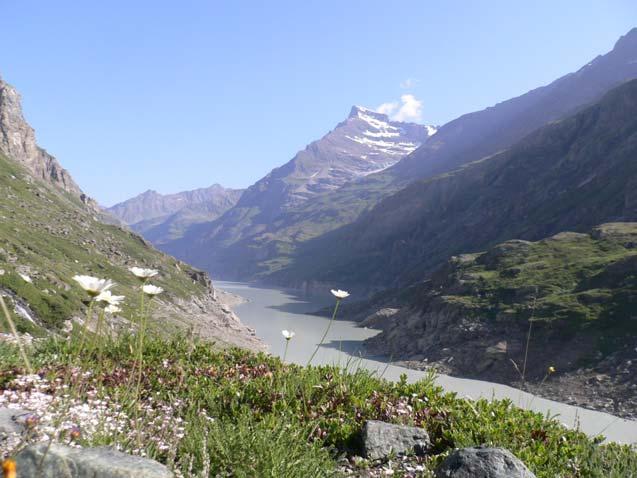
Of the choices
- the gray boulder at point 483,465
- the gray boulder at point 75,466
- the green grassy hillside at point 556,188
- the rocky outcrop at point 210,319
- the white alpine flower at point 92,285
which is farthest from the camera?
the green grassy hillside at point 556,188

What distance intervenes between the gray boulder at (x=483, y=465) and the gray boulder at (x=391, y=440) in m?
0.93

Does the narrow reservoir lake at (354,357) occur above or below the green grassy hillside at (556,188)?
below

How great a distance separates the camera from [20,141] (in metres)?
166

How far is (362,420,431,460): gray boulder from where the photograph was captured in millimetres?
6527

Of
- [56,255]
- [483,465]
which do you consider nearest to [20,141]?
[56,255]

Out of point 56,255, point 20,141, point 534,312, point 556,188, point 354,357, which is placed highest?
point 20,141

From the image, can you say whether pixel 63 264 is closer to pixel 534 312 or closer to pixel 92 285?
pixel 534 312

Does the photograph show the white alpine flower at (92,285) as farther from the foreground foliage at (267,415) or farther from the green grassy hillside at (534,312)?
the green grassy hillside at (534,312)

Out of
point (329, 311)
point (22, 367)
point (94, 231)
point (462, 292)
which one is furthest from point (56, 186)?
point (22, 367)

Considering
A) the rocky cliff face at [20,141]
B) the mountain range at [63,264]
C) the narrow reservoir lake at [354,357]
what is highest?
the rocky cliff face at [20,141]

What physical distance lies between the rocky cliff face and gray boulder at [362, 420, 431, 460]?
565 ft

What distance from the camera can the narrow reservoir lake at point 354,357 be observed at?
109 feet

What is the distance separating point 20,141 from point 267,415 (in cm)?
18962

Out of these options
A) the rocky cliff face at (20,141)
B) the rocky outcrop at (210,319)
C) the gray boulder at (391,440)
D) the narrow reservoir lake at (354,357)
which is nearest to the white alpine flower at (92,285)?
the narrow reservoir lake at (354,357)
